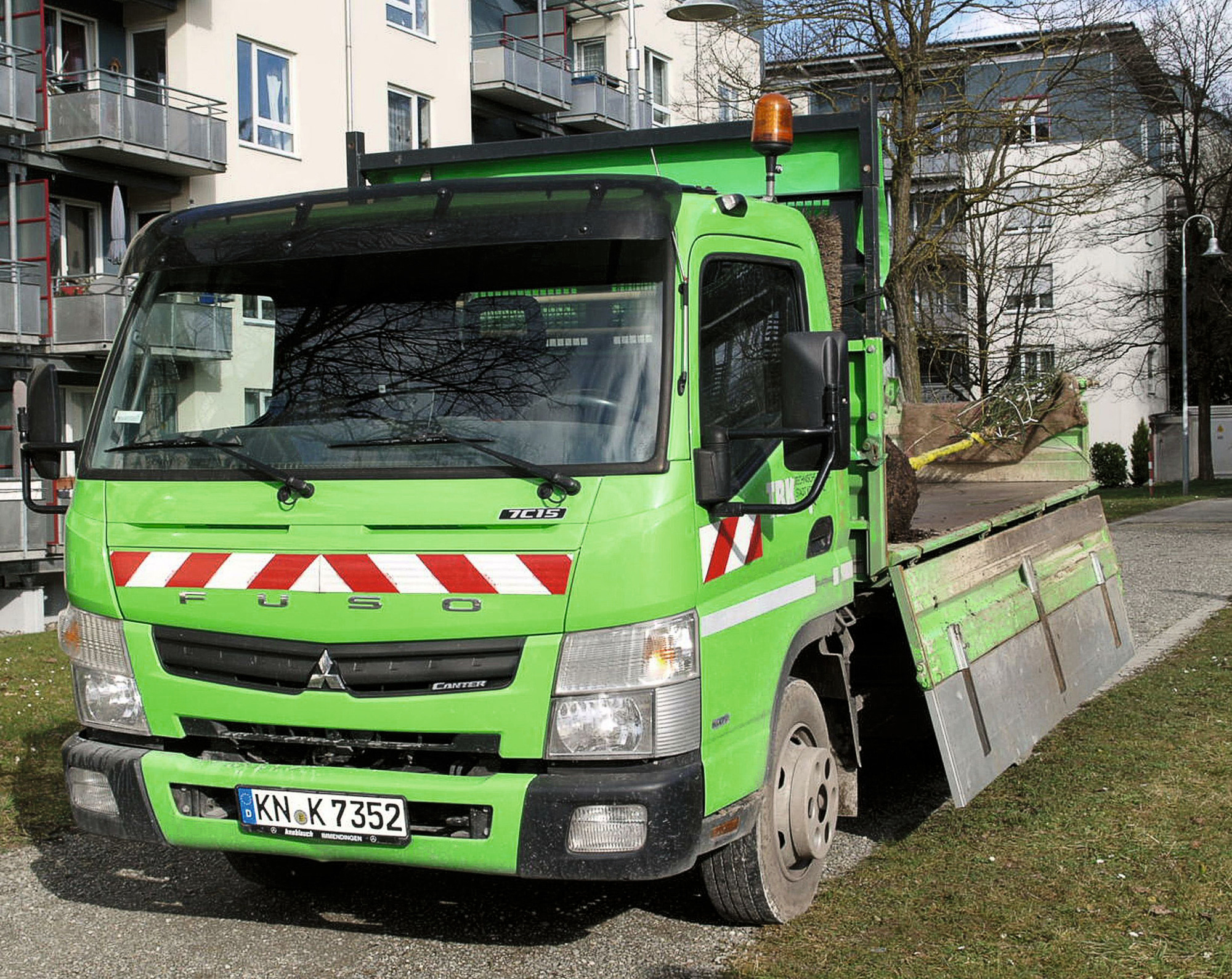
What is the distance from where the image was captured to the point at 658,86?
124 feet

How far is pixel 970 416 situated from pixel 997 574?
2.93 m

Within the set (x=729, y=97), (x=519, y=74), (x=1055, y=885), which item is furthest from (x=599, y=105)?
(x=1055, y=885)

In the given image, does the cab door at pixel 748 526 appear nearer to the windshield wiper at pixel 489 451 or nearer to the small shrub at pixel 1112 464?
the windshield wiper at pixel 489 451

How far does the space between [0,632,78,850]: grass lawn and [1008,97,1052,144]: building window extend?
15875mm

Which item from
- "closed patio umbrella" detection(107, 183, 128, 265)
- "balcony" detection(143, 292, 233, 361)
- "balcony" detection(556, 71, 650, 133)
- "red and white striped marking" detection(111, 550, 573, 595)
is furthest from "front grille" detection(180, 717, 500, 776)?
"balcony" detection(556, 71, 650, 133)

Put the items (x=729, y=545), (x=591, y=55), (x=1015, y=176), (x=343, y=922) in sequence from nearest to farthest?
1. (x=729, y=545)
2. (x=343, y=922)
3. (x=1015, y=176)
4. (x=591, y=55)

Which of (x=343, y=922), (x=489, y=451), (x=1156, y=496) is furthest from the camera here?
(x=1156, y=496)

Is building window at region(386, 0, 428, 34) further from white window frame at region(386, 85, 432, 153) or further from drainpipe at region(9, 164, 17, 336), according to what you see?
drainpipe at region(9, 164, 17, 336)

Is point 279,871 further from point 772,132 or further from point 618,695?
point 772,132

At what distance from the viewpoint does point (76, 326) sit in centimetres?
2445

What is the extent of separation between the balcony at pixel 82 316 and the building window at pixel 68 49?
10.7 ft

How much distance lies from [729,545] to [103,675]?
1952mm

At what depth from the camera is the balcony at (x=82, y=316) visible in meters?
24.3

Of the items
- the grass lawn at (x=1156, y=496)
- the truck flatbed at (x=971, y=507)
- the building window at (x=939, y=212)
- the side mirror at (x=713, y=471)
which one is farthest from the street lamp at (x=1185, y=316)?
the side mirror at (x=713, y=471)
